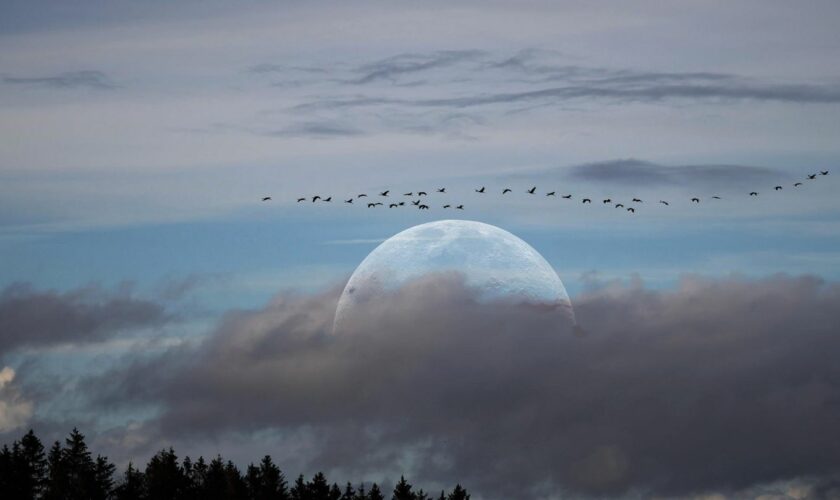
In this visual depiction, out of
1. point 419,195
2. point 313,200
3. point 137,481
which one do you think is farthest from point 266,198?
point 137,481

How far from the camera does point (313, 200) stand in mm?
165375

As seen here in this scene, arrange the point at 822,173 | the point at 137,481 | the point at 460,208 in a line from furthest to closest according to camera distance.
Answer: the point at 137,481
the point at 460,208
the point at 822,173

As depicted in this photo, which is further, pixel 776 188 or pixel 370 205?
pixel 370 205

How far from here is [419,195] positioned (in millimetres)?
171750

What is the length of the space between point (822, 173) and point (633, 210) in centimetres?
2027

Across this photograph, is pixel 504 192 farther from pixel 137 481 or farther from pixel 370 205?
pixel 137 481

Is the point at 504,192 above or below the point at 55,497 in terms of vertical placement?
above

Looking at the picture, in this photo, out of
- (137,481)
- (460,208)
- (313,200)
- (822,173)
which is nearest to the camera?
(822,173)

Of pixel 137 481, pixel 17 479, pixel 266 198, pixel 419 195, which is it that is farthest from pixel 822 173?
pixel 17 479

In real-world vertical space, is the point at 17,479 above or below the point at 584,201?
below

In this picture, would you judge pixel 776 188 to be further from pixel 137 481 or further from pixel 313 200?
pixel 137 481

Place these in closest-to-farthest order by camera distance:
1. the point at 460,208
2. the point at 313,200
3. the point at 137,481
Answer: the point at 313,200 < the point at 460,208 < the point at 137,481

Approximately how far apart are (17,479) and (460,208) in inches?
2392

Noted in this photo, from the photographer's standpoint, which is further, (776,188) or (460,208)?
(460,208)
